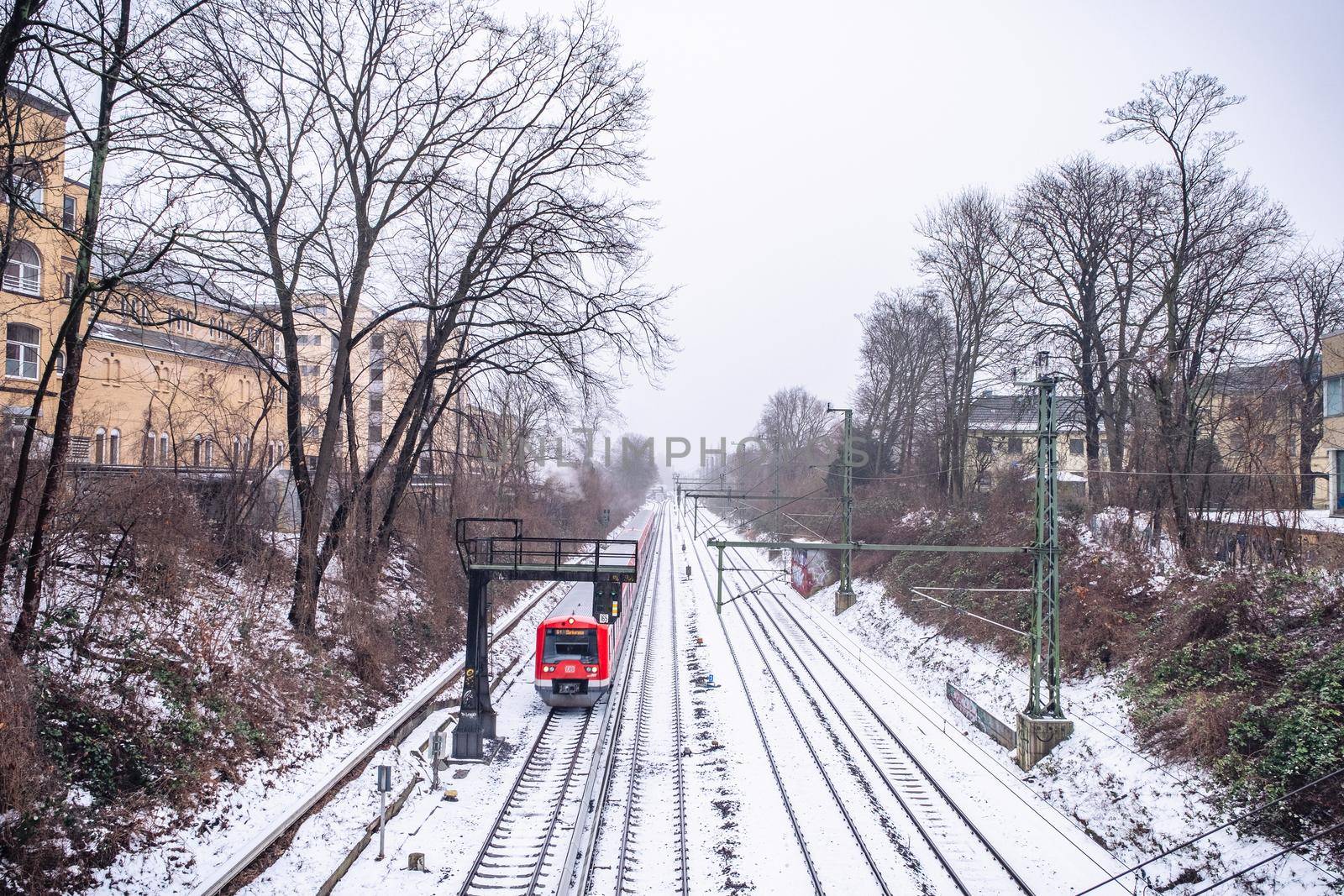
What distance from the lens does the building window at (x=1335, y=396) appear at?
73.8 ft

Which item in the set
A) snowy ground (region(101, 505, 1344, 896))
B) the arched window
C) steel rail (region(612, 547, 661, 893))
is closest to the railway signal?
snowy ground (region(101, 505, 1344, 896))

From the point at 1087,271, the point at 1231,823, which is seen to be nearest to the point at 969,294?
the point at 1087,271

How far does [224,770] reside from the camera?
11375 millimetres

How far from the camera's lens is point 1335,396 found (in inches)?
898

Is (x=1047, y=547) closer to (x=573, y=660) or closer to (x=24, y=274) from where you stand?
(x=573, y=660)

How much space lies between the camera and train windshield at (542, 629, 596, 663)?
18.0 meters

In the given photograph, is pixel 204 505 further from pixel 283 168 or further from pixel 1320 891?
pixel 1320 891

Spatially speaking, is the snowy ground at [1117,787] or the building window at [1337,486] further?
the building window at [1337,486]

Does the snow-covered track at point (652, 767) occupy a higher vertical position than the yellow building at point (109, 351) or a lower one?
lower

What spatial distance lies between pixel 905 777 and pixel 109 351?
2751 cm

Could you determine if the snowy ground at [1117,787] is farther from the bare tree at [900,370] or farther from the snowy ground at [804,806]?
the bare tree at [900,370]

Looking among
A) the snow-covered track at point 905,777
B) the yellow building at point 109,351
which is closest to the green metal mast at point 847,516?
the snow-covered track at point 905,777

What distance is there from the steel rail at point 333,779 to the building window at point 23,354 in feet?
43.5

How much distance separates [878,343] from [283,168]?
36066mm
